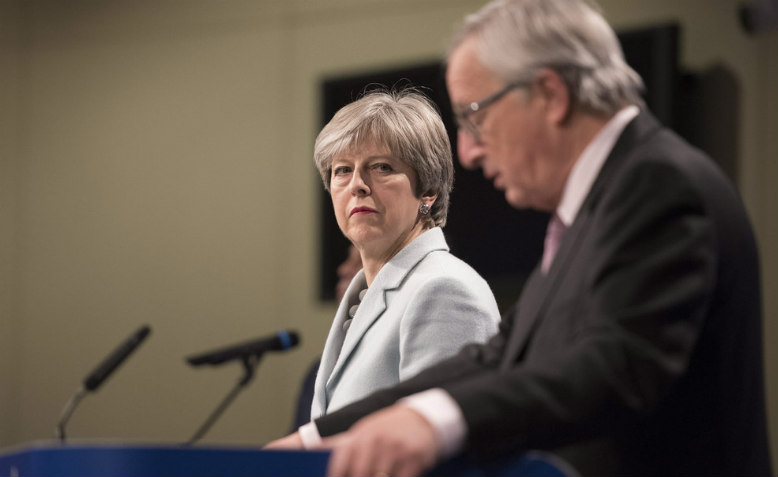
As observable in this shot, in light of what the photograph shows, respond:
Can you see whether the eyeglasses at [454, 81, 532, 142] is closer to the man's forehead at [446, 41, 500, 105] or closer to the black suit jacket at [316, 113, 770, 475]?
the man's forehead at [446, 41, 500, 105]

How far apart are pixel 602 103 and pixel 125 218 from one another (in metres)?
4.99

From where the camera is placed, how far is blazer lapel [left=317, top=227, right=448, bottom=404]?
80.2 inches

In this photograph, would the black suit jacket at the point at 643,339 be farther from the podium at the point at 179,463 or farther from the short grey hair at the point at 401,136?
the short grey hair at the point at 401,136

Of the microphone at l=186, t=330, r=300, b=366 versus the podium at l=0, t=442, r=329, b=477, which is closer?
the podium at l=0, t=442, r=329, b=477

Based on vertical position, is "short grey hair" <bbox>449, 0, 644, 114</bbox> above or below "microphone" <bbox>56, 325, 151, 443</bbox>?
above

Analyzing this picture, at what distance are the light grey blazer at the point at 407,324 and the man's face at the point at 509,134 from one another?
18.0 inches

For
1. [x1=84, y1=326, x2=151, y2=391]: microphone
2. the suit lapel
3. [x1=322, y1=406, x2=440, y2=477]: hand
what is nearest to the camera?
[x1=322, y1=406, x2=440, y2=477]: hand

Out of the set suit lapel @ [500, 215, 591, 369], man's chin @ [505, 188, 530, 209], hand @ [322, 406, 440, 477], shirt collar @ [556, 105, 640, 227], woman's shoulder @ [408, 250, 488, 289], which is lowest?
hand @ [322, 406, 440, 477]

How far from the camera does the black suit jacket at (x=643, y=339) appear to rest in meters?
1.13

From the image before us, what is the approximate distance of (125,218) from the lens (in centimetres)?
600

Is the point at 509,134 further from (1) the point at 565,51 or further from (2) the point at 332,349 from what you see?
(2) the point at 332,349

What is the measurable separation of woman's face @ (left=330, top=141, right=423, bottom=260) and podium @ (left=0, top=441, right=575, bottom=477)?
40.3 inches

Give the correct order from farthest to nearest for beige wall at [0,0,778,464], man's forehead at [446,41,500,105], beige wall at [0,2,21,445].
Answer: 1. beige wall at [0,2,21,445]
2. beige wall at [0,0,778,464]
3. man's forehead at [446,41,500,105]

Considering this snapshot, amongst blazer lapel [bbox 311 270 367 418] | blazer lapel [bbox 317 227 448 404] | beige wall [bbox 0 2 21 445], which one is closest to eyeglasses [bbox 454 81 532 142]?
blazer lapel [bbox 317 227 448 404]
